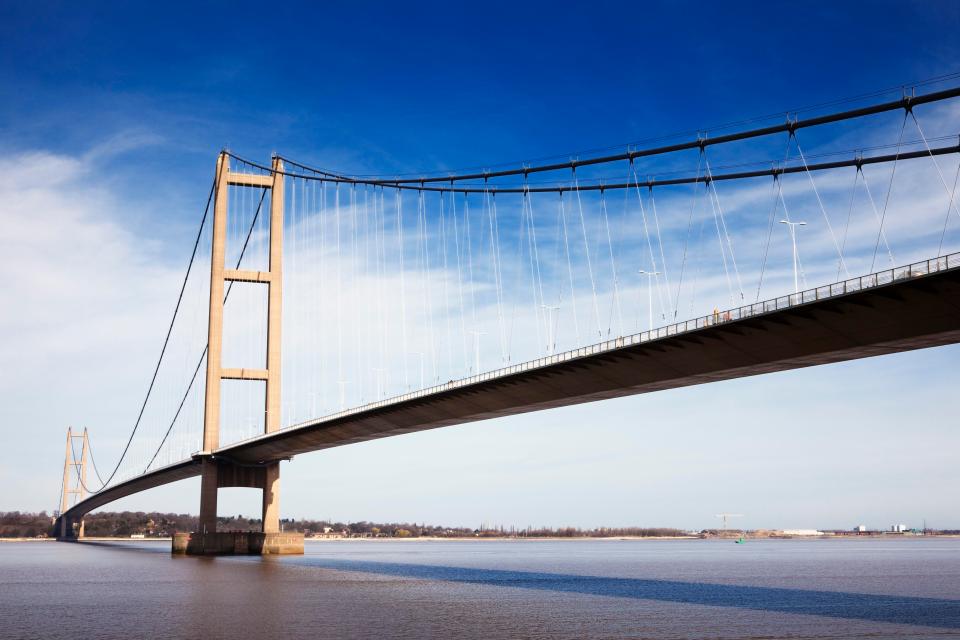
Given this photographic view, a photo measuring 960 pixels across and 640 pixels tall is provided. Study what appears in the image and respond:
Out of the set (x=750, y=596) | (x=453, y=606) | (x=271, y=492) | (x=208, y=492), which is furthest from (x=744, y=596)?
(x=208, y=492)

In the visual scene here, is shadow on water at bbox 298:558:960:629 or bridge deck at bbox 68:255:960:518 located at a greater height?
bridge deck at bbox 68:255:960:518

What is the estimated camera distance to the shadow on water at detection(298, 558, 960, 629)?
34.3 meters

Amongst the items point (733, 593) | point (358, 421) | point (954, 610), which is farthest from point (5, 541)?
point (954, 610)

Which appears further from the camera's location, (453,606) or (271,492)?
(271,492)

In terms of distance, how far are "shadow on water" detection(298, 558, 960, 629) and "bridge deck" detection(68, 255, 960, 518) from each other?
27.6ft

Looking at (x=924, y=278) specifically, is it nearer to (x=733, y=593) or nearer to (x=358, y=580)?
(x=733, y=593)

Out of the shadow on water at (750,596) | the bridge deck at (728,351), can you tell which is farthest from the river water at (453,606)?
the bridge deck at (728,351)

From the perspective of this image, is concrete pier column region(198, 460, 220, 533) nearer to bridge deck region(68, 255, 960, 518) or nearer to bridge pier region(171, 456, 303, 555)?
bridge pier region(171, 456, 303, 555)

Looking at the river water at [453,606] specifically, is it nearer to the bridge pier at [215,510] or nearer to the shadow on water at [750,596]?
the shadow on water at [750,596]

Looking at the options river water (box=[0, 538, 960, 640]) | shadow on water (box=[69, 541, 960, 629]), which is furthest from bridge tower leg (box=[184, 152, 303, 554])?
river water (box=[0, 538, 960, 640])

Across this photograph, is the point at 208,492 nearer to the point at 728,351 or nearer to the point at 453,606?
the point at 453,606

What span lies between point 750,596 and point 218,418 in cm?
4035

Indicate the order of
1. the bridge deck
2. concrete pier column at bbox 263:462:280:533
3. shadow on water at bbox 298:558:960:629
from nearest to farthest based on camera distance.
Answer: the bridge deck
shadow on water at bbox 298:558:960:629
concrete pier column at bbox 263:462:280:533

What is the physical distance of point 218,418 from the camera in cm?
7100
